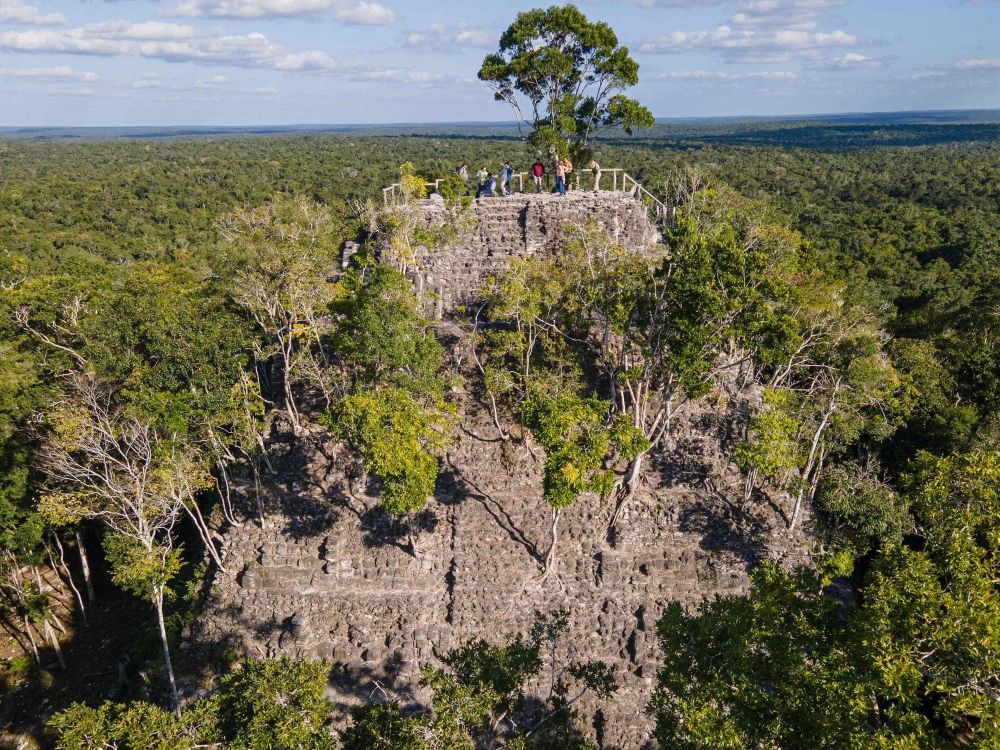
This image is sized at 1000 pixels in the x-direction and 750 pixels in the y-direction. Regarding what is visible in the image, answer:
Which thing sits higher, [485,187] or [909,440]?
[485,187]

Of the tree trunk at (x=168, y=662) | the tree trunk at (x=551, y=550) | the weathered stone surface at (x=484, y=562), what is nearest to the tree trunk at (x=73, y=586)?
the weathered stone surface at (x=484, y=562)

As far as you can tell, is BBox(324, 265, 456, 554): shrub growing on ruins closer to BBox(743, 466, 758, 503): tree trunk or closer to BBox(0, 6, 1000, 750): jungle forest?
BBox(0, 6, 1000, 750): jungle forest

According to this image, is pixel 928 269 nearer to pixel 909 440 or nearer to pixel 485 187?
pixel 909 440

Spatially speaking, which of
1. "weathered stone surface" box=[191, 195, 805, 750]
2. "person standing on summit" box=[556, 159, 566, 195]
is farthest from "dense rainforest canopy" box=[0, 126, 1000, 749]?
"person standing on summit" box=[556, 159, 566, 195]

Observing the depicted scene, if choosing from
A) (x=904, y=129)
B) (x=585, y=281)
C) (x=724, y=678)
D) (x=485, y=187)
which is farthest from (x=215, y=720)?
(x=904, y=129)

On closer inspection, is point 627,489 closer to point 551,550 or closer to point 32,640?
point 551,550
